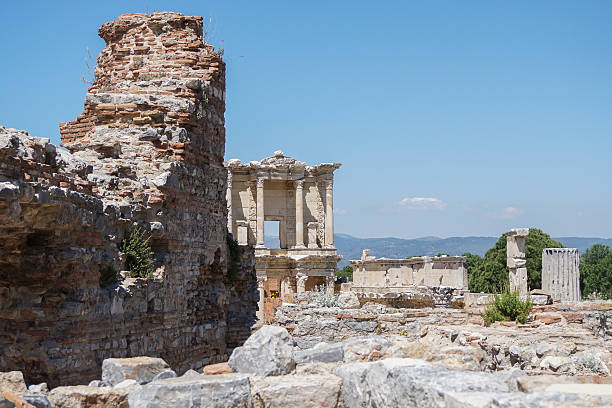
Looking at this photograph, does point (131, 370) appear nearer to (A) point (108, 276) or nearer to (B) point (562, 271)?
(A) point (108, 276)

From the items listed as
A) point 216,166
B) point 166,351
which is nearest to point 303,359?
point 166,351

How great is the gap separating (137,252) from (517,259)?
21137 millimetres

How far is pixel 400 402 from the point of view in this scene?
12.4ft

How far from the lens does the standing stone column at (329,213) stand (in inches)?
1922

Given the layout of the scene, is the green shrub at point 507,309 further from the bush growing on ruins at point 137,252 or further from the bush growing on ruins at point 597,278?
the bush growing on ruins at point 597,278

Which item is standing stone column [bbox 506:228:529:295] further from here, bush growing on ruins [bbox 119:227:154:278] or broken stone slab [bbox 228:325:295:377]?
broken stone slab [bbox 228:325:295:377]

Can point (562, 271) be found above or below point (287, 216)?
below

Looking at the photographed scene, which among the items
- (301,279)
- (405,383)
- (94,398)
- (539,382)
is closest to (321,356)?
(94,398)

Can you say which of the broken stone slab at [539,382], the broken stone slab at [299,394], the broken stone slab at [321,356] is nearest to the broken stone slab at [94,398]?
the broken stone slab at [299,394]

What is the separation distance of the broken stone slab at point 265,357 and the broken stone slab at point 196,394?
18.4 inches

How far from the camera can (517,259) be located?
93.7ft

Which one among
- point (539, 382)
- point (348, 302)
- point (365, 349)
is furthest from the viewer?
point (348, 302)

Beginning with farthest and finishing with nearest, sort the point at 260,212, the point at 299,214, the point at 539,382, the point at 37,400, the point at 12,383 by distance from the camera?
the point at 299,214
the point at 260,212
the point at 12,383
the point at 37,400
the point at 539,382

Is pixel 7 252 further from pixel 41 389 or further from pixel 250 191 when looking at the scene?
pixel 250 191
